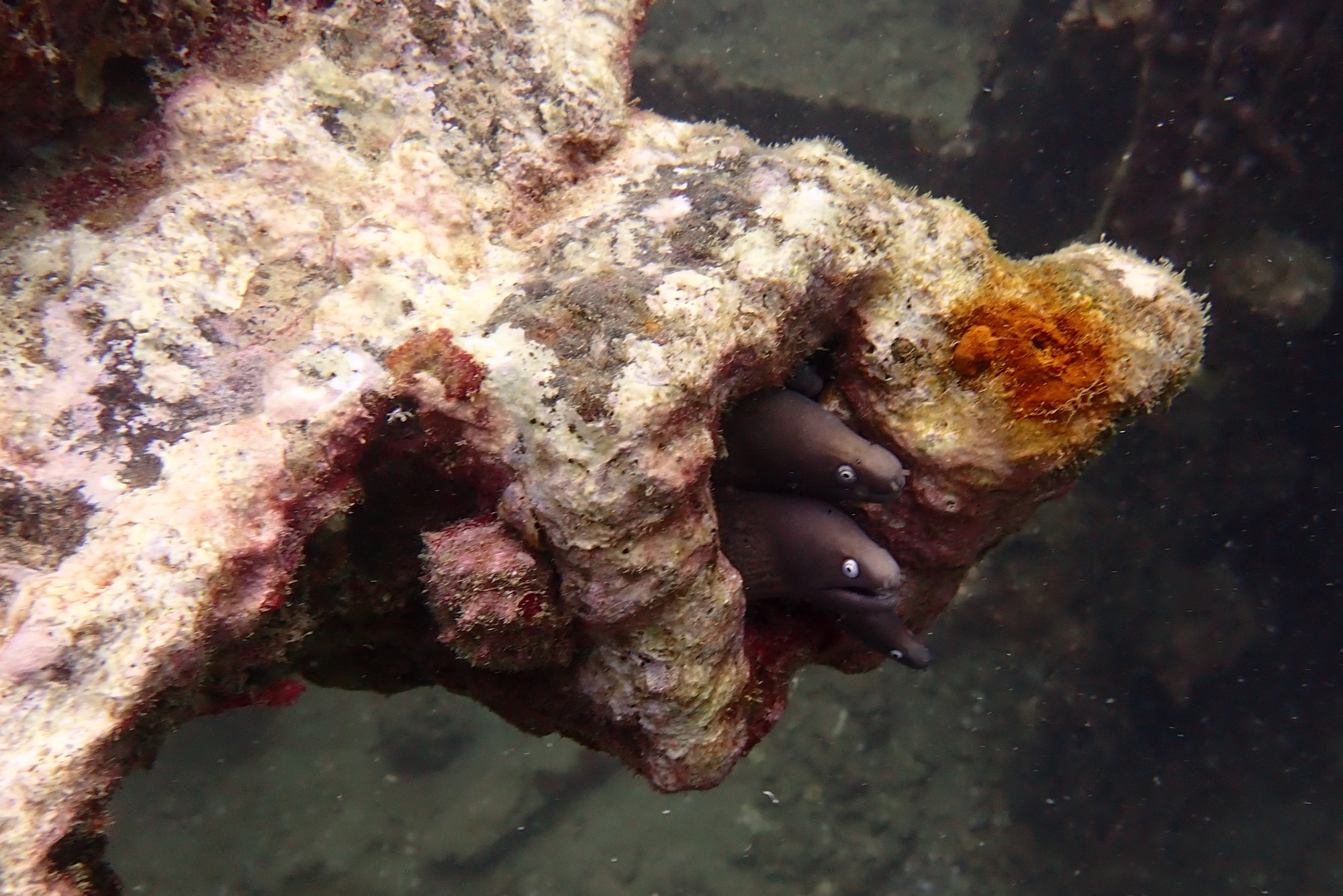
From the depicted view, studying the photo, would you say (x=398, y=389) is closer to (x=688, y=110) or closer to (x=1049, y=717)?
(x=688, y=110)

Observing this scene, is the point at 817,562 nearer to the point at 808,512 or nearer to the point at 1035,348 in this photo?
the point at 808,512

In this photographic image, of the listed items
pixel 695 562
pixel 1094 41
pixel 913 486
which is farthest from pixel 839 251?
pixel 1094 41

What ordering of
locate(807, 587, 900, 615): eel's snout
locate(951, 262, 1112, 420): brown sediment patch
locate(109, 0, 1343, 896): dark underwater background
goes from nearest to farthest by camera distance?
locate(951, 262, 1112, 420): brown sediment patch
locate(807, 587, 900, 615): eel's snout
locate(109, 0, 1343, 896): dark underwater background

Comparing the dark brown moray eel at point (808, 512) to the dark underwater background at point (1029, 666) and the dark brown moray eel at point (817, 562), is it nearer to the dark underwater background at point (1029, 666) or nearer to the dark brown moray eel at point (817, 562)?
the dark brown moray eel at point (817, 562)

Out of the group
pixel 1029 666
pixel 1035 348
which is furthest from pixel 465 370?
pixel 1029 666

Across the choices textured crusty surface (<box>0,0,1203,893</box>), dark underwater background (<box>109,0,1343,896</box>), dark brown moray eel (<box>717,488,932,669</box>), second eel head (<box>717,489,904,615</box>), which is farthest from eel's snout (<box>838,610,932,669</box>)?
dark underwater background (<box>109,0,1343,896</box>)

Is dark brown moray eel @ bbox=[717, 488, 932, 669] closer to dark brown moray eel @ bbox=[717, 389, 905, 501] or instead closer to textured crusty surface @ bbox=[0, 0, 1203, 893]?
dark brown moray eel @ bbox=[717, 389, 905, 501]
